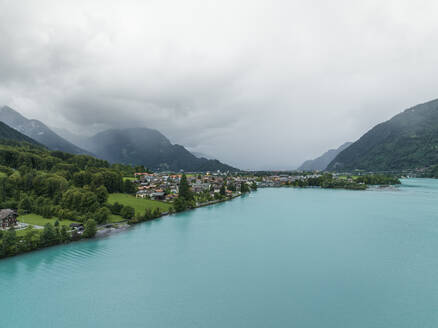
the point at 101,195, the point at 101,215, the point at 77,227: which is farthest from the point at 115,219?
the point at 77,227

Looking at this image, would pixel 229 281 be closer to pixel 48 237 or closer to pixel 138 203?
pixel 48 237

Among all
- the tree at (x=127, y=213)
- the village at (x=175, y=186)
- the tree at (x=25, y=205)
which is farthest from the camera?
the village at (x=175, y=186)

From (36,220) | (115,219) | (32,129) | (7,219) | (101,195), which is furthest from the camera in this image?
(32,129)

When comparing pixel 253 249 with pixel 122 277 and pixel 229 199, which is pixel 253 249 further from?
pixel 229 199

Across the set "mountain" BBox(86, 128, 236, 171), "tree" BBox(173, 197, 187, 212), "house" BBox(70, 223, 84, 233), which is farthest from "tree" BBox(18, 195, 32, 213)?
"mountain" BBox(86, 128, 236, 171)

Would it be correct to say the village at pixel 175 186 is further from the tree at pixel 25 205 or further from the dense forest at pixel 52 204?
the tree at pixel 25 205

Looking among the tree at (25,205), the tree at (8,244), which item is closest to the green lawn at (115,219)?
the tree at (25,205)
